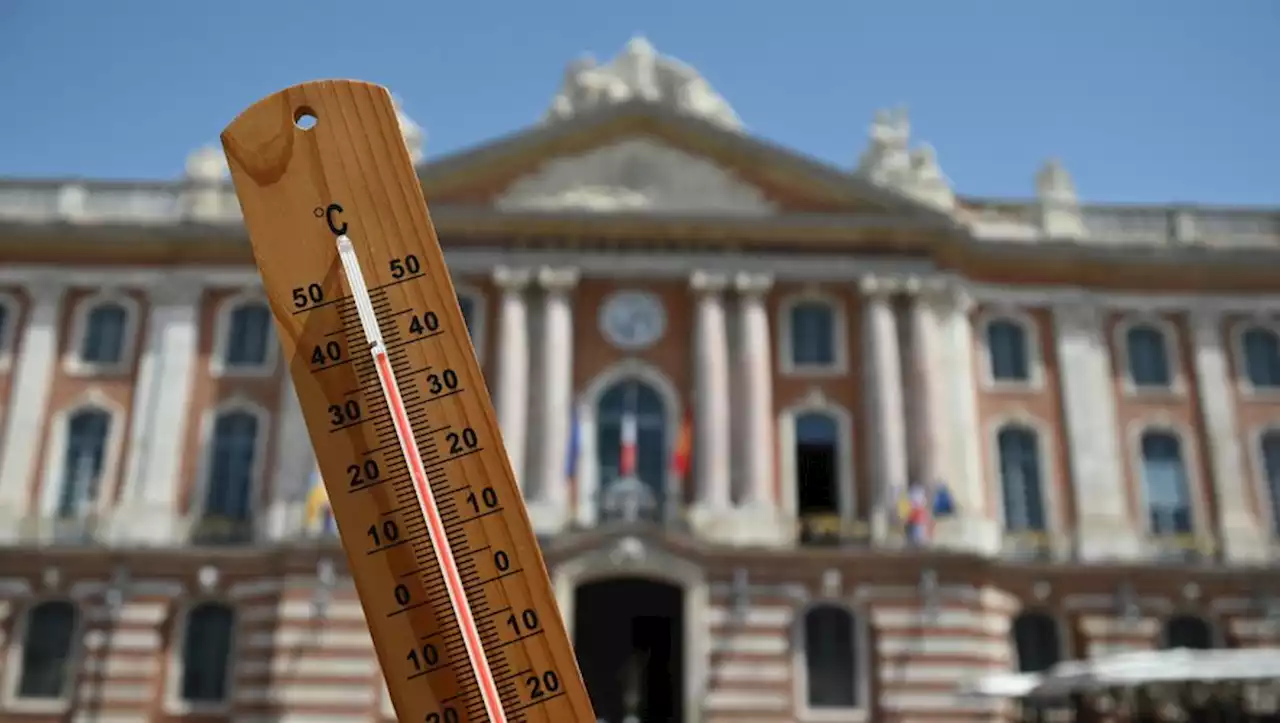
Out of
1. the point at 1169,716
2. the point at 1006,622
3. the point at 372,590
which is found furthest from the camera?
the point at 1006,622

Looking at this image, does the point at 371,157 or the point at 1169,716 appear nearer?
the point at 371,157

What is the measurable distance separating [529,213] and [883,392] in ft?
25.7

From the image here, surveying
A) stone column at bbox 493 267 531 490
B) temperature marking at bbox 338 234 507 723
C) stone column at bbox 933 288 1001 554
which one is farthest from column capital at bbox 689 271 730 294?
temperature marking at bbox 338 234 507 723

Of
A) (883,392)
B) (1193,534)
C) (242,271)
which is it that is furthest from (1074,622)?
(242,271)

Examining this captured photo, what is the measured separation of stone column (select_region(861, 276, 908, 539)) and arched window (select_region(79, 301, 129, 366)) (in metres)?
15.2

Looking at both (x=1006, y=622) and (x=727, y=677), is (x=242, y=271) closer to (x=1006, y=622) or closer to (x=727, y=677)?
(x=727, y=677)

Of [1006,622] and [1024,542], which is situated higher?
[1024,542]

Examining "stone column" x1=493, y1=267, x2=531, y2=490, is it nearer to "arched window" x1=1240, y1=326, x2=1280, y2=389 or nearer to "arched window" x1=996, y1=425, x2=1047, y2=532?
"arched window" x1=996, y1=425, x2=1047, y2=532

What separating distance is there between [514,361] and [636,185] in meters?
4.51

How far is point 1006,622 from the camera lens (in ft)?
75.3

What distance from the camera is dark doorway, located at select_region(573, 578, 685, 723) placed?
23.2m

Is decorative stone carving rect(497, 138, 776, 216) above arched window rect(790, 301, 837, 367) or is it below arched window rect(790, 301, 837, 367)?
above

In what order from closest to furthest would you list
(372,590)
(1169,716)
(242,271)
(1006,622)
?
(372,590)
(1169,716)
(1006,622)
(242,271)

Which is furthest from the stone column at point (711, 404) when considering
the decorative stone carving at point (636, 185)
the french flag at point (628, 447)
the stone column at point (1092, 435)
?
the stone column at point (1092, 435)
